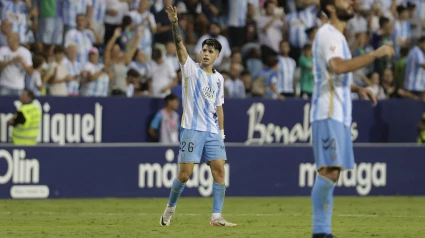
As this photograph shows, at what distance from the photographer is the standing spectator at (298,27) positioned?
22.6 metres

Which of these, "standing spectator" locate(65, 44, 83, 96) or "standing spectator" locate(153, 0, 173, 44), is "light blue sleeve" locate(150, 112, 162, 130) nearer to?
"standing spectator" locate(65, 44, 83, 96)

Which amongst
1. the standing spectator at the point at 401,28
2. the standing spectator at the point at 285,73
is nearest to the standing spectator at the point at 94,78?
the standing spectator at the point at 285,73

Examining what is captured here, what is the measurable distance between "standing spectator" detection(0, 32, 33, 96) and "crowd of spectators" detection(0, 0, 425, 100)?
18mm

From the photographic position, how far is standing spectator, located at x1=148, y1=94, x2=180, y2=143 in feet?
64.1

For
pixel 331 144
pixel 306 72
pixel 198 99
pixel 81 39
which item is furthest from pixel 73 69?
pixel 331 144

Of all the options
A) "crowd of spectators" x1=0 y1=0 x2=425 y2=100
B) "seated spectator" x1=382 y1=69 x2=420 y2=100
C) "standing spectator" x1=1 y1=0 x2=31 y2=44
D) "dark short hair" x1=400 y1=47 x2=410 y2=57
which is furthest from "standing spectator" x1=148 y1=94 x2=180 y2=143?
"dark short hair" x1=400 y1=47 x2=410 y2=57

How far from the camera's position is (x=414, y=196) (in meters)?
19.5

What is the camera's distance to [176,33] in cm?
1180

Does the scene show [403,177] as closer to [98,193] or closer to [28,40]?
[98,193]

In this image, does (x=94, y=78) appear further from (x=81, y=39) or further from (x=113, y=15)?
(x=113, y=15)

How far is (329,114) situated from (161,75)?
11.5 metres

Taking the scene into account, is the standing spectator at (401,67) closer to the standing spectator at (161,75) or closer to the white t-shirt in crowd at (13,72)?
the standing spectator at (161,75)

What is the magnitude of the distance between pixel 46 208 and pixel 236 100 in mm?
5919

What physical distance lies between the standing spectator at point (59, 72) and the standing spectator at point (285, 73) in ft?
14.8
